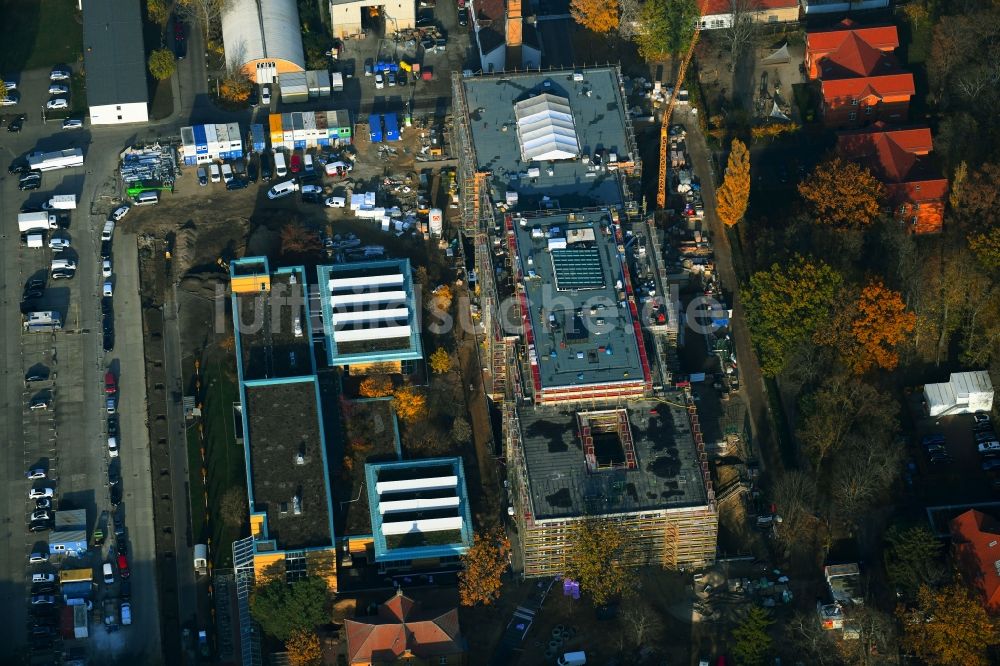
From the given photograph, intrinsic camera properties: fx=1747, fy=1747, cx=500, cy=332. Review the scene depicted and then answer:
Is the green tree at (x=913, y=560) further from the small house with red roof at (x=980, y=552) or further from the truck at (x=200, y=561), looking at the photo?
the truck at (x=200, y=561)

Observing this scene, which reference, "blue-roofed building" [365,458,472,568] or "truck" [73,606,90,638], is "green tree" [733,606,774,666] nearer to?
"blue-roofed building" [365,458,472,568]

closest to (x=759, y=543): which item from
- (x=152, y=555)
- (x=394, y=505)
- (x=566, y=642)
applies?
(x=566, y=642)

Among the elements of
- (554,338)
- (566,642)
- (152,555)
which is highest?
(554,338)

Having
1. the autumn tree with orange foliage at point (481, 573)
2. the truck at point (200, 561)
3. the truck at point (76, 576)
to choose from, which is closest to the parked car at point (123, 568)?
the truck at point (76, 576)

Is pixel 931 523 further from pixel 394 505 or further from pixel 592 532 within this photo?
pixel 394 505

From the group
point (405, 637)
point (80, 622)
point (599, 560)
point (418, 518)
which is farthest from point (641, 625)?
point (80, 622)

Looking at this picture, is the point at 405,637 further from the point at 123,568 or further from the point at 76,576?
the point at 76,576
